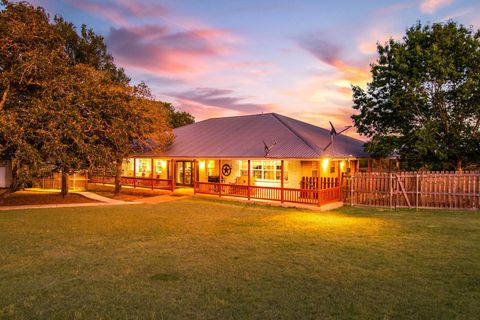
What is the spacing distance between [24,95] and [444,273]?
18594mm

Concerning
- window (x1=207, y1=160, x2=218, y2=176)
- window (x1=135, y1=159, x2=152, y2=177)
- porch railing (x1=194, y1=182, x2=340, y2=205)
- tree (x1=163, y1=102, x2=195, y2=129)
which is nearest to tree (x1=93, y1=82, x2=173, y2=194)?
window (x1=207, y1=160, x2=218, y2=176)

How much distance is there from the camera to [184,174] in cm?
2864

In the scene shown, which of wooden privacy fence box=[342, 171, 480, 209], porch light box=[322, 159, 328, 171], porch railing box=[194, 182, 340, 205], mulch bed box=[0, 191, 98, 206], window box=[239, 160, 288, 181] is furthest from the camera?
window box=[239, 160, 288, 181]

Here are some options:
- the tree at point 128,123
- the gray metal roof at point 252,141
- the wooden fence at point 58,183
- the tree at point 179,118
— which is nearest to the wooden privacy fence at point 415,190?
the gray metal roof at point 252,141

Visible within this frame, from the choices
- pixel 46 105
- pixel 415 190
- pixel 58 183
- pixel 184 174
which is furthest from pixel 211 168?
pixel 415 190

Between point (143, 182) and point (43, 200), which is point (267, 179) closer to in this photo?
point (143, 182)

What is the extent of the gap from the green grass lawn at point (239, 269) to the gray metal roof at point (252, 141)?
6.69m

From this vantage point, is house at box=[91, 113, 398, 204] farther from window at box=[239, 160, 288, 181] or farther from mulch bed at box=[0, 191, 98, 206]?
mulch bed at box=[0, 191, 98, 206]

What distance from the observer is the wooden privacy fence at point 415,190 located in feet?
55.8

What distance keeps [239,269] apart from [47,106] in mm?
12311

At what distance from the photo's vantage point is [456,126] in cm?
2056

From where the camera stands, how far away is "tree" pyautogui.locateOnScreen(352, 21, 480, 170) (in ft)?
66.0

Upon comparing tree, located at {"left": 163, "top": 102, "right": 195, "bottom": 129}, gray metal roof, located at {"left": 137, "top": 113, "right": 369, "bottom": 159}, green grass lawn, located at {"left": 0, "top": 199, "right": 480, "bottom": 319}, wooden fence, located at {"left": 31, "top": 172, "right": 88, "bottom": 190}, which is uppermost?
tree, located at {"left": 163, "top": 102, "right": 195, "bottom": 129}

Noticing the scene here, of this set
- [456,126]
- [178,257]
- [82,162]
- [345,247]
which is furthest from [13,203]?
[456,126]
